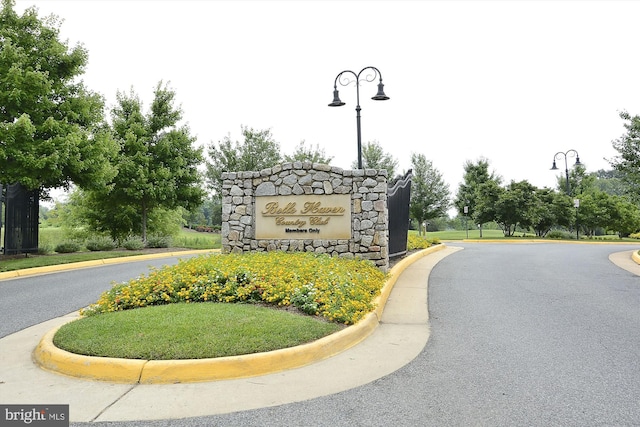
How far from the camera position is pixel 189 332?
4715 millimetres

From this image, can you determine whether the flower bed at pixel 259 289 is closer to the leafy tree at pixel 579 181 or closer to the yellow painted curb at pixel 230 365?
the yellow painted curb at pixel 230 365

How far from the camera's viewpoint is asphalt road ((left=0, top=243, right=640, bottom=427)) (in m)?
3.28

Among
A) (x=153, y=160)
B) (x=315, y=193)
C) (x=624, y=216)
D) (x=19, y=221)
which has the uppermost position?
(x=153, y=160)

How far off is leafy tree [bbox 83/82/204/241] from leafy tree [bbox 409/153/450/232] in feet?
63.0

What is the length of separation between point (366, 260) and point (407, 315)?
120 inches

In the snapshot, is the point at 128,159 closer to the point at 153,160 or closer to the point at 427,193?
the point at 153,160

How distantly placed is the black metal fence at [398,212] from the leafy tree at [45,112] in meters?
9.92

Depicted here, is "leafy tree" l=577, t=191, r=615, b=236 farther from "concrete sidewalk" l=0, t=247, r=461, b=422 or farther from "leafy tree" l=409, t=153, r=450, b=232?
"concrete sidewalk" l=0, t=247, r=461, b=422

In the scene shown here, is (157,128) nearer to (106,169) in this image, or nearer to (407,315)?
(106,169)

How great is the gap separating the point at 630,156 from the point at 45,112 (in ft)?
67.1

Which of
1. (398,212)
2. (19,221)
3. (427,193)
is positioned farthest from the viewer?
(427,193)

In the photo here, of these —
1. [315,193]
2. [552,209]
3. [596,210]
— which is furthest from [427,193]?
[315,193]

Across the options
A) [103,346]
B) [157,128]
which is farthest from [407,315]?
[157,128]

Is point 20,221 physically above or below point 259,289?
above
